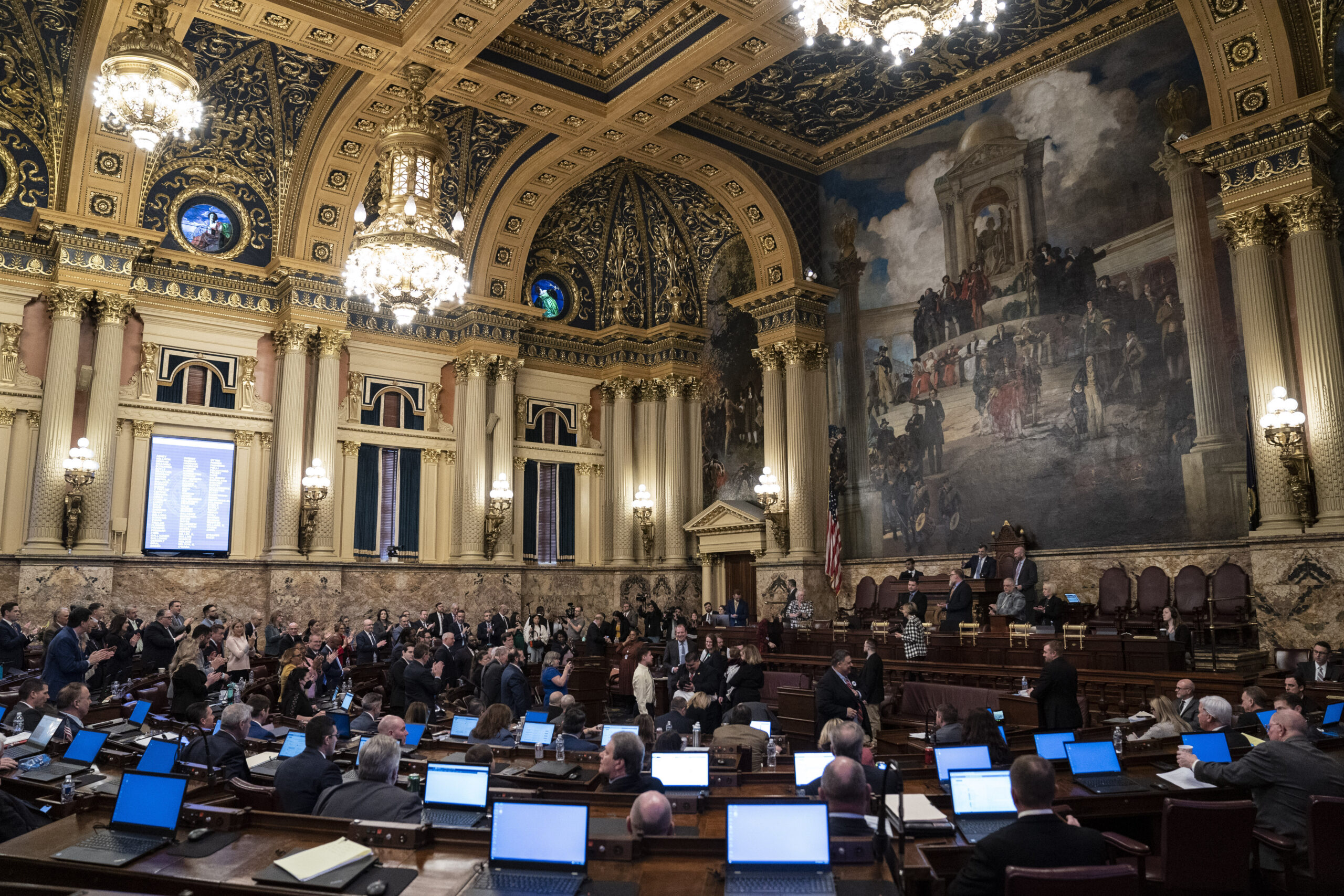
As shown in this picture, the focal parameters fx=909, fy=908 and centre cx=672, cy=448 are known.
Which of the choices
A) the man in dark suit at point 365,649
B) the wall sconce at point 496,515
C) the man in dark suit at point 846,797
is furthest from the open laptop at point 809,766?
the wall sconce at point 496,515

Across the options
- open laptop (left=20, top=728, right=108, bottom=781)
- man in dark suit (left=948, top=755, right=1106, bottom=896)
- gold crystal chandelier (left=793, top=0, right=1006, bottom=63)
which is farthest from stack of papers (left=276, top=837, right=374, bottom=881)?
gold crystal chandelier (left=793, top=0, right=1006, bottom=63)

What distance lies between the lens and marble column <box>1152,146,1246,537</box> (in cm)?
1419

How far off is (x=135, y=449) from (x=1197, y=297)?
19302 millimetres

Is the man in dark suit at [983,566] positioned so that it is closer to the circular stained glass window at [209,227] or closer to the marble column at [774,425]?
the marble column at [774,425]

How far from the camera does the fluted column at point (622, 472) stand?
23438 millimetres

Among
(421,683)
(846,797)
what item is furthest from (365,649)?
(846,797)

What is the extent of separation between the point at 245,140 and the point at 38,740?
15.1 meters

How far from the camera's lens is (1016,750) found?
7070 millimetres

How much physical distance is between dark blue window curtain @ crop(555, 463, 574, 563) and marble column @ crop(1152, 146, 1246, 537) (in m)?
14.0

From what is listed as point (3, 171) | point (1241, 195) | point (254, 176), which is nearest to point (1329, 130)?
point (1241, 195)

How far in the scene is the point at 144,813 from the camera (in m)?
4.59

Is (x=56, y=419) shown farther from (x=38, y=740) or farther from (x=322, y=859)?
(x=322, y=859)

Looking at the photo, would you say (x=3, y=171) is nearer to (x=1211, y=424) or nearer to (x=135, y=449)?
(x=135, y=449)

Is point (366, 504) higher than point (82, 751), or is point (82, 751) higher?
point (366, 504)
